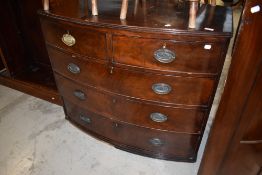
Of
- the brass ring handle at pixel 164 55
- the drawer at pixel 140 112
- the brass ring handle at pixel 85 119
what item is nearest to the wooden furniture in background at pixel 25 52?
the brass ring handle at pixel 85 119

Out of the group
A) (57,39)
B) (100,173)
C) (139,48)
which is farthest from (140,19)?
(100,173)

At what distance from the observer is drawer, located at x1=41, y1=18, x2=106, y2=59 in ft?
3.78

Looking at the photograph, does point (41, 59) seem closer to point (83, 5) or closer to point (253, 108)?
point (83, 5)

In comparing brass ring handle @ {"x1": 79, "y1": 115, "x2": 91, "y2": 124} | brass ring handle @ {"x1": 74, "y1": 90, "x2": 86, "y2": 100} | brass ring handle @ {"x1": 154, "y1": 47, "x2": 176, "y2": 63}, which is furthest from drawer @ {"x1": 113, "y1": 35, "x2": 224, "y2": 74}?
brass ring handle @ {"x1": 79, "y1": 115, "x2": 91, "y2": 124}

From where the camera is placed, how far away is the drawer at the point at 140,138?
140 cm

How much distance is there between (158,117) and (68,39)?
67 cm

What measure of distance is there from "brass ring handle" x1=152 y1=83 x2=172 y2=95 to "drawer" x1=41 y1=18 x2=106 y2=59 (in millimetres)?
312

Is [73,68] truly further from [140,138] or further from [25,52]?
[25,52]

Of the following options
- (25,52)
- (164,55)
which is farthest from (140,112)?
(25,52)

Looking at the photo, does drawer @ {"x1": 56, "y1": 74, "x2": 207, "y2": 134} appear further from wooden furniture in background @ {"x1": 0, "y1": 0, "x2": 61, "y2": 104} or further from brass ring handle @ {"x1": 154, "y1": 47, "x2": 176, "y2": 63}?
wooden furniture in background @ {"x1": 0, "y1": 0, "x2": 61, "y2": 104}

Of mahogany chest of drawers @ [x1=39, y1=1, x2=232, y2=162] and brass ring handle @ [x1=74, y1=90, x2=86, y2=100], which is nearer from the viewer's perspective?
mahogany chest of drawers @ [x1=39, y1=1, x2=232, y2=162]

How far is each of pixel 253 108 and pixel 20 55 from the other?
2.12 metres

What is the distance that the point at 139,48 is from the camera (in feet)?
3.53

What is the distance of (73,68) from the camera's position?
4.50 feet
